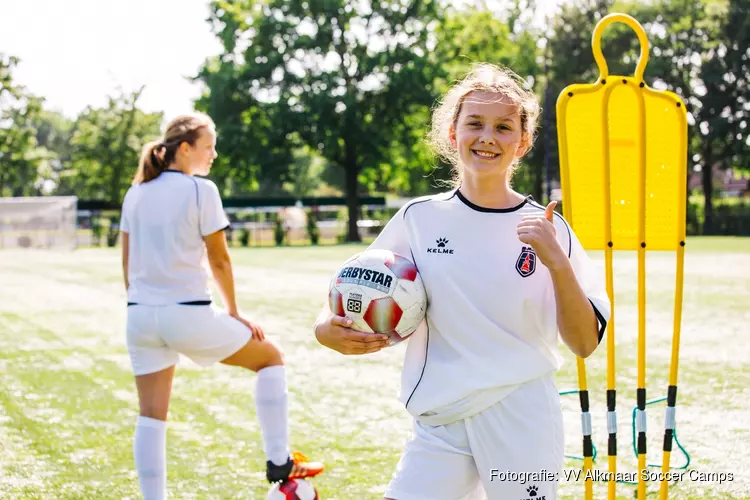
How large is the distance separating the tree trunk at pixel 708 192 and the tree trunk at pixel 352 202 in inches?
671

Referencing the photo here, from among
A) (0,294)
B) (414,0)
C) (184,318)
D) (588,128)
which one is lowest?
(0,294)

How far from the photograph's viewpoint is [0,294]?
19.0 m

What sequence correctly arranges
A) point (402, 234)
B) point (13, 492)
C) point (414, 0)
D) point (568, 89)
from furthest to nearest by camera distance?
1. point (414, 0)
2. point (13, 492)
3. point (568, 89)
4. point (402, 234)

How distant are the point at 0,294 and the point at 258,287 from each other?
5134 millimetres

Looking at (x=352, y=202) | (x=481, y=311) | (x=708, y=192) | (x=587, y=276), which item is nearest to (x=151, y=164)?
(x=481, y=311)

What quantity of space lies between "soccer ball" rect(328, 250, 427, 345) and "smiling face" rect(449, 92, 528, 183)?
39cm

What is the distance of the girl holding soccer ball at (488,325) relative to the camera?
2855 millimetres

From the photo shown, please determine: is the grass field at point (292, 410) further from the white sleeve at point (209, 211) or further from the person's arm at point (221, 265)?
the white sleeve at point (209, 211)

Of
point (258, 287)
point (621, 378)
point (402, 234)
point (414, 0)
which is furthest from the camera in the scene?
point (414, 0)

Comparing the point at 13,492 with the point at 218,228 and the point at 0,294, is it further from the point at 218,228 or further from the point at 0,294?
the point at 0,294

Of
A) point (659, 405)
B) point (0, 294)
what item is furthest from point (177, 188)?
point (0, 294)

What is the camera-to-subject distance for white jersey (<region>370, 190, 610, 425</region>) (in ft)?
9.48

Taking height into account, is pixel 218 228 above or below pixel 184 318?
above

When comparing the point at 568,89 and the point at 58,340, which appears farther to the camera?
the point at 58,340
